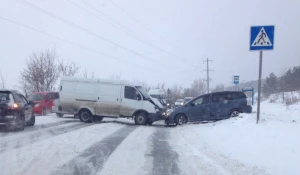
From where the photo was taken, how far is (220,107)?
64.5 feet

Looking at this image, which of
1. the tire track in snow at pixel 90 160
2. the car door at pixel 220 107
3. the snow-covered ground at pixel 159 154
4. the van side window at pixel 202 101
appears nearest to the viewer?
the tire track in snow at pixel 90 160

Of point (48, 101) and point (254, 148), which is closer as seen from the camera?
point (254, 148)

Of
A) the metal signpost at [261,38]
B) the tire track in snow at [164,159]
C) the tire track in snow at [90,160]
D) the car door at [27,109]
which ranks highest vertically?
the metal signpost at [261,38]

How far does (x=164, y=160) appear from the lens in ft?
29.4

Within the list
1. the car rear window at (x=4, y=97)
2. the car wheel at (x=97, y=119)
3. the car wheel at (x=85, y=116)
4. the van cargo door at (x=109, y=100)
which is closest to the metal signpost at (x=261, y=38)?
the car rear window at (x=4, y=97)

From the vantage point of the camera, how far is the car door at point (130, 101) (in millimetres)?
20797

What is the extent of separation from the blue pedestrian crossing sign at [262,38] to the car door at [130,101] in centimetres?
992

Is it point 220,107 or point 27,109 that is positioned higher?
point 220,107

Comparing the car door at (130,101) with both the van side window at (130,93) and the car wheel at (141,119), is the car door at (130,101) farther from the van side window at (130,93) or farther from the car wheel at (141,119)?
the car wheel at (141,119)

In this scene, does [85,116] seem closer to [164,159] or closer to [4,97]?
[4,97]

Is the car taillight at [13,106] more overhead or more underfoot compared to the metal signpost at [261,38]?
more underfoot

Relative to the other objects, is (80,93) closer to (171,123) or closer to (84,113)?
(84,113)

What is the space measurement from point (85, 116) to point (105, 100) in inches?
58.4

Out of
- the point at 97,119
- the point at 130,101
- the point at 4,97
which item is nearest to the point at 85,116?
the point at 97,119
